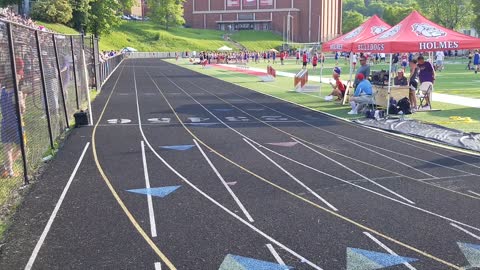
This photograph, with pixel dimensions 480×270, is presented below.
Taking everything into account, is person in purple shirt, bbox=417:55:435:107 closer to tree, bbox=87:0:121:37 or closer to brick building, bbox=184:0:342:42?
tree, bbox=87:0:121:37

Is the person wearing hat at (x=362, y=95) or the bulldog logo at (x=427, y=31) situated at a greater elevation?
the bulldog logo at (x=427, y=31)

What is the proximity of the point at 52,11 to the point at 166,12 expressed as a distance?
2566 inches

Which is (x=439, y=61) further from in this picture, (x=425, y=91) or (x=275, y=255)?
(x=275, y=255)

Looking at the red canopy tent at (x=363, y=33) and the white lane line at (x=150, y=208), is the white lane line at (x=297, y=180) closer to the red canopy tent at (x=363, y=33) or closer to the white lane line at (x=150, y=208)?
the white lane line at (x=150, y=208)

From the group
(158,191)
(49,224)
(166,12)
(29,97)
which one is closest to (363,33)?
(29,97)

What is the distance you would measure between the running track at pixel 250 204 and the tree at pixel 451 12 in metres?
93.8

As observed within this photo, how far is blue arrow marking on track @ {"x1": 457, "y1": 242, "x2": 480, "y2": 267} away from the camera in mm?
5363

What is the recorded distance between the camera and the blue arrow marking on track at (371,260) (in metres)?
5.26

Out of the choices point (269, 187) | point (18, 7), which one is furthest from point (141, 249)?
point (18, 7)

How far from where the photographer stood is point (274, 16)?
119 meters

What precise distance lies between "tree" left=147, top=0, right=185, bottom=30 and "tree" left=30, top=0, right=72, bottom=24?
205 ft

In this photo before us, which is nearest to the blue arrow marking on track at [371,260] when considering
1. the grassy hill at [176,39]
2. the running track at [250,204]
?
the running track at [250,204]

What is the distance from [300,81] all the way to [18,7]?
44.8 m

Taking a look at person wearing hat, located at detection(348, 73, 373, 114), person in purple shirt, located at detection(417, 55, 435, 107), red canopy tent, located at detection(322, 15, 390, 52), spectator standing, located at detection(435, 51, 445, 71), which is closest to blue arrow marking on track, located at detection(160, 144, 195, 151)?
person wearing hat, located at detection(348, 73, 373, 114)
